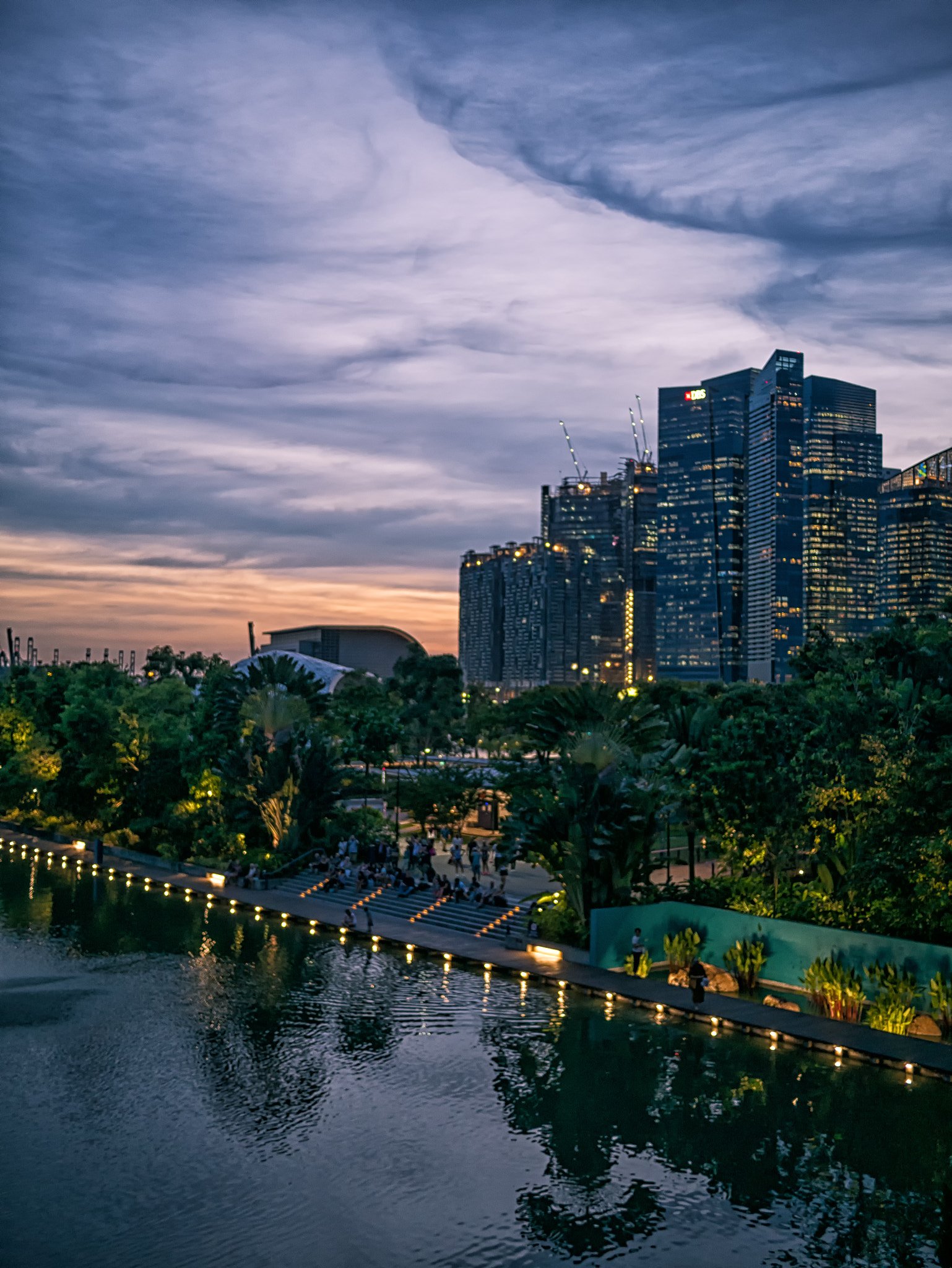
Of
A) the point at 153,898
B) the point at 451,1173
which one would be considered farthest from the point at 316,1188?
the point at 153,898

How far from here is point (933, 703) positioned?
2770cm

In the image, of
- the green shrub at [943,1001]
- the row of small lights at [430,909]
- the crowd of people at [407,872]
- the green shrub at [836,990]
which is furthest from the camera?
the crowd of people at [407,872]

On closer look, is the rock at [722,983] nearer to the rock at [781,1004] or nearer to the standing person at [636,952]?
the rock at [781,1004]

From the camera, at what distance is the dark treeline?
91.5 ft

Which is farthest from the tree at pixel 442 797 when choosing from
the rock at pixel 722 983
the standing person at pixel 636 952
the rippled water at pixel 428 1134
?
the rock at pixel 722 983

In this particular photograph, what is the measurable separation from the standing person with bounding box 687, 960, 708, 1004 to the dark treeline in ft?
12.8

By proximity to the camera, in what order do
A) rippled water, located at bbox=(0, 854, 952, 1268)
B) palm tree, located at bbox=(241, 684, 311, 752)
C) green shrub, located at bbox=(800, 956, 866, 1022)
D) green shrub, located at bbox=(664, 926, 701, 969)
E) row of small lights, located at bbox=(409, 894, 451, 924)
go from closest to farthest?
rippled water, located at bbox=(0, 854, 952, 1268) → green shrub, located at bbox=(800, 956, 866, 1022) → green shrub, located at bbox=(664, 926, 701, 969) → row of small lights, located at bbox=(409, 894, 451, 924) → palm tree, located at bbox=(241, 684, 311, 752)

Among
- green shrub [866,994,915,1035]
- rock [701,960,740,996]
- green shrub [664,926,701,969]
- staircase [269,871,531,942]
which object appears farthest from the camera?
staircase [269,871,531,942]

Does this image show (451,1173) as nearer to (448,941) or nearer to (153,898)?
(448,941)

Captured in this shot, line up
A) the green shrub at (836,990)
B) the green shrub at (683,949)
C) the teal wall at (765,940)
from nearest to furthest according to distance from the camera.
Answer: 1. the teal wall at (765,940)
2. the green shrub at (836,990)
3. the green shrub at (683,949)

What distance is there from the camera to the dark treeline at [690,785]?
91.5 ft

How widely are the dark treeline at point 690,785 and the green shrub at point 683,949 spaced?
210 centimetres

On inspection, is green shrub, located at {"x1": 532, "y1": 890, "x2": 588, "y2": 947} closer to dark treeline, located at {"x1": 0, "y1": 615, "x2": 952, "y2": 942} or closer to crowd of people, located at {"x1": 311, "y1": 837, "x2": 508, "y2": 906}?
dark treeline, located at {"x1": 0, "y1": 615, "x2": 952, "y2": 942}

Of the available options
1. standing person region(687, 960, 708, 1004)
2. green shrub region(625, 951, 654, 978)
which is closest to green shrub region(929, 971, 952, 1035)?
standing person region(687, 960, 708, 1004)
